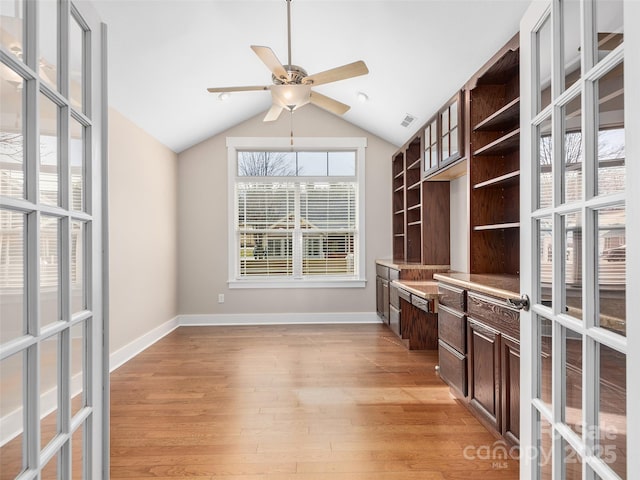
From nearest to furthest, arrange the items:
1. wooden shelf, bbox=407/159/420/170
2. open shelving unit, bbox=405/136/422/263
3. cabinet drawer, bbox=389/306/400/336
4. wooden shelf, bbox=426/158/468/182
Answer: wooden shelf, bbox=426/158/468/182
cabinet drawer, bbox=389/306/400/336
wooden shelf, bbox=407/159/420/170
open shelving unit, bbox=405/136/422/263

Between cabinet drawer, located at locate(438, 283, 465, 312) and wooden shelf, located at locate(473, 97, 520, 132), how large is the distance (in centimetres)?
120

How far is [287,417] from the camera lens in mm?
2594

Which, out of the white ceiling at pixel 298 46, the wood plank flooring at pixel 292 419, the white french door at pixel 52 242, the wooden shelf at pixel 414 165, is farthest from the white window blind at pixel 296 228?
the white french door at pixel 52 242

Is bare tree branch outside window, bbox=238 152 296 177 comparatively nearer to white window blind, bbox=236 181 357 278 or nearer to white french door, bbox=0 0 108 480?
white window blind, bbox=236 181 357 278

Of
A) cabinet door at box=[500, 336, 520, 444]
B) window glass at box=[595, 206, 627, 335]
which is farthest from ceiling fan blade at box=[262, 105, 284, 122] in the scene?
window glass at box=[595, 206, 627, 335]

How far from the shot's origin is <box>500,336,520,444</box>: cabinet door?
2.00 meters

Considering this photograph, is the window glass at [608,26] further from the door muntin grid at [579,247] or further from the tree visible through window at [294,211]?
the tree visible through window at [294,211]

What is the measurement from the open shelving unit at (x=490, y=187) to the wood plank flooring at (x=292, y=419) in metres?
1.10

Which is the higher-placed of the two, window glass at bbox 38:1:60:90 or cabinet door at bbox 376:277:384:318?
window glass at bbox 38:1:60:90

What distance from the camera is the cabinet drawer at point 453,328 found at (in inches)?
104

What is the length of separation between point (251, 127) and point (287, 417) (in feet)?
13.7

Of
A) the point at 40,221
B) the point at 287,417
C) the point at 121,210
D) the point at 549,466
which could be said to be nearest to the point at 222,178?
the point at 121,210

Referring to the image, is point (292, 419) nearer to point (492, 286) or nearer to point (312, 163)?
point (492, 286)

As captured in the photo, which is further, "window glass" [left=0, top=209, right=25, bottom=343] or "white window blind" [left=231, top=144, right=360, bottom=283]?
"white window blind" [left=231, top=144, right=360, bottom=283]
